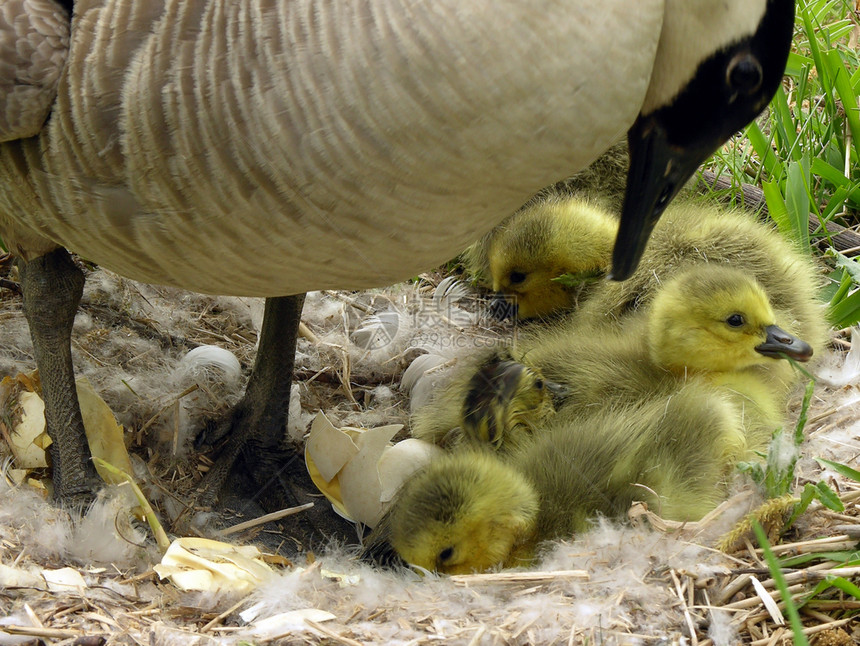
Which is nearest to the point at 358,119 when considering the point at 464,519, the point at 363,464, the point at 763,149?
the point at 464,519

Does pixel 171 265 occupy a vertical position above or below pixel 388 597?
above

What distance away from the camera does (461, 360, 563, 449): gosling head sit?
7.07 feet

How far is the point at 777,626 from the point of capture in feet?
4.95

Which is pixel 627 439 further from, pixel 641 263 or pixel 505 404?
pixel 641 263

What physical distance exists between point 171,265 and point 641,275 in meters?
1.31

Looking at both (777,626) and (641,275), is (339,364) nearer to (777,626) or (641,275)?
(641,275)

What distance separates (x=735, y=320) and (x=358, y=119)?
1.08 meters

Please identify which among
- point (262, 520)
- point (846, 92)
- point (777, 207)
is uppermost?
point (846, 92)

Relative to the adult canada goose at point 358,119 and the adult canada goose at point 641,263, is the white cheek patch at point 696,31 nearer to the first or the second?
the adult canada goose at point 358,119

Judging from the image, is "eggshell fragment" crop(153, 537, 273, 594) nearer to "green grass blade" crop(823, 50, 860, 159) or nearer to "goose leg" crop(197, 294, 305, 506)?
"goose leg" crop(197, 294, 305, 506)

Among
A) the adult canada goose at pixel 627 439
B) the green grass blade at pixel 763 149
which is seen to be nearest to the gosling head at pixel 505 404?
the adult canada goose at pixel 627 439

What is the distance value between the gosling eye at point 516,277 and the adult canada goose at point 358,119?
3.21 ft

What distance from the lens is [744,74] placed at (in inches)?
59.8

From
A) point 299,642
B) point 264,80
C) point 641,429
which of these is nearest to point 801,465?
point 641,429
